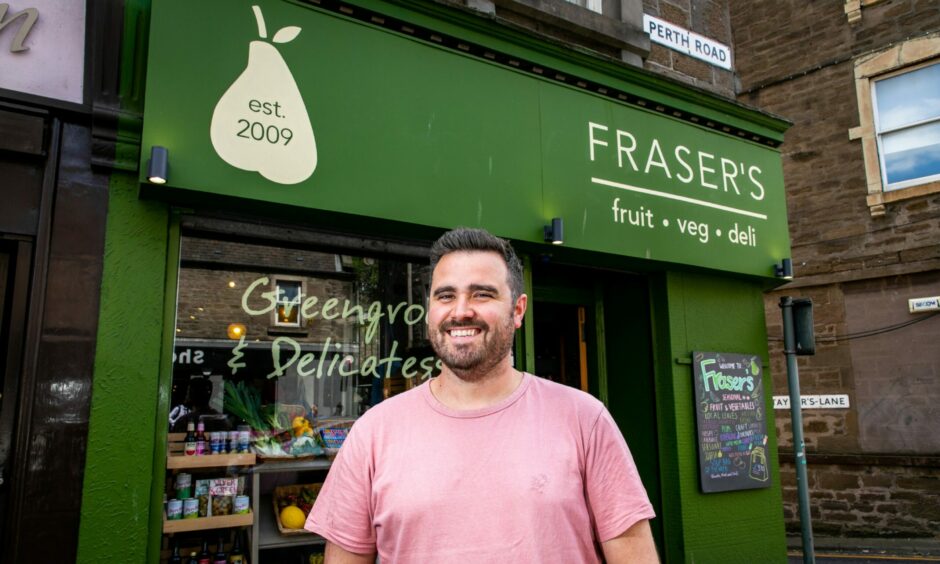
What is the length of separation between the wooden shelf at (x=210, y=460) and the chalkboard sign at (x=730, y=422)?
3.75 m

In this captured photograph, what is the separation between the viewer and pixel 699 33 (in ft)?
23.3

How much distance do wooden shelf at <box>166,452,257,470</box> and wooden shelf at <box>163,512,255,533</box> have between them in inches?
11.7

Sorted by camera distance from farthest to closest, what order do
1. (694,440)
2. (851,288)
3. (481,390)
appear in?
(851,288), (694,440), (481,390)

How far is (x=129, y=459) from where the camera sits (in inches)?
134

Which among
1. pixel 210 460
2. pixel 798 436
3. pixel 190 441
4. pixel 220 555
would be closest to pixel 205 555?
pixel 220 555

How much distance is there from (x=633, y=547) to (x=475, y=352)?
0.73 metres

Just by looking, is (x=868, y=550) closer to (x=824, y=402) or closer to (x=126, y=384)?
(x=824, y=402)

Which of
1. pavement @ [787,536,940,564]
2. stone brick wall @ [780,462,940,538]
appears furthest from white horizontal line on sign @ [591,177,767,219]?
stone brick wall @ [780,462,940,538]

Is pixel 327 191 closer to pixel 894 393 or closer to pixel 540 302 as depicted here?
pixel 540 302

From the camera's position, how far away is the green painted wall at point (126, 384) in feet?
10.9

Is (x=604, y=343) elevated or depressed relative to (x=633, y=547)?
elevated

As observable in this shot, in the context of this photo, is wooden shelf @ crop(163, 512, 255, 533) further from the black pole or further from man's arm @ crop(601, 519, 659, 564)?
the black pole

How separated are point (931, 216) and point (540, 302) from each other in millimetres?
7315

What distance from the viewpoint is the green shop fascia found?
140 inches
